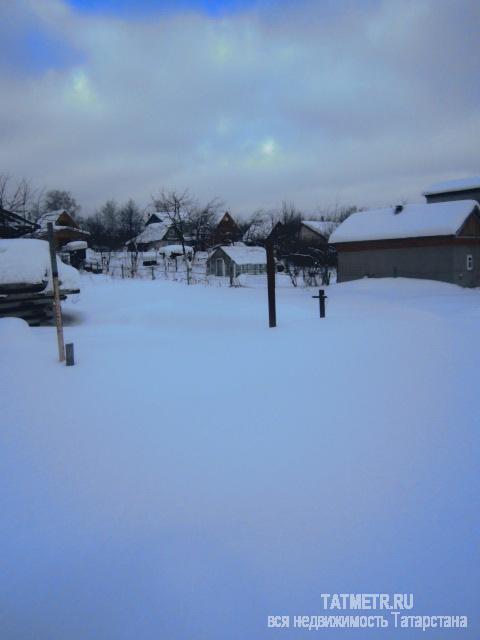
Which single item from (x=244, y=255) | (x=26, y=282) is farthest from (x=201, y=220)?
(x=26, y=282)

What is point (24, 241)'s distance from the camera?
1211 centimetres

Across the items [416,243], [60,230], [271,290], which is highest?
[60,230]

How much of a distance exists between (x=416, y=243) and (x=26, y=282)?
23967 mm

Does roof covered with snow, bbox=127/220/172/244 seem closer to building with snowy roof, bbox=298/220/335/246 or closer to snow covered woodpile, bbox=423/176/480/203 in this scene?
building with snowy roof, bbox=298/220/335/246

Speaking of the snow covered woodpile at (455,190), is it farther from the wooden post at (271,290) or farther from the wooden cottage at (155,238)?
the wooden post at (271,290)

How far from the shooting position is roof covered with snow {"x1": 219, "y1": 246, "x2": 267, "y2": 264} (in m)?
39.8

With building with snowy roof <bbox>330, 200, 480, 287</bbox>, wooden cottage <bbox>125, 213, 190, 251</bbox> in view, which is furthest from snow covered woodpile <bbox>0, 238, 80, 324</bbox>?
wooden cottage <bbox>125, 213, 190, 251</bbox>

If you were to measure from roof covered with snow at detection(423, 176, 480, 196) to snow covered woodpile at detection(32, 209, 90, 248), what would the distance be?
36155 millimetres

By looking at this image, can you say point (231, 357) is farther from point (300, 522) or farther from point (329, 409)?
point (300, 522)

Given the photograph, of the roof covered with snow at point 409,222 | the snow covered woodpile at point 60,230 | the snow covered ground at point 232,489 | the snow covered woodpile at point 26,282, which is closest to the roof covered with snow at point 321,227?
the roof covered with snow at point 409,222

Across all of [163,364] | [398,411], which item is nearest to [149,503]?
[398,411]

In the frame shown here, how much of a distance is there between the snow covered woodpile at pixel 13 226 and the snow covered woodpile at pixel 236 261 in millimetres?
20268

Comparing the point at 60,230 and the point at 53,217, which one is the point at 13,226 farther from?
the point at 53,217

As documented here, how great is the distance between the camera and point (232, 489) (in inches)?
147
